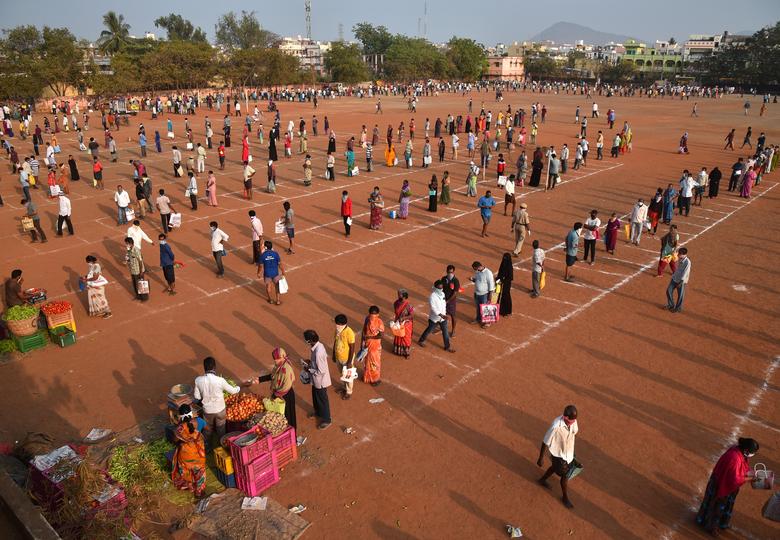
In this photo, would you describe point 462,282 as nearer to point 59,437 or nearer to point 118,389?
point 118,389

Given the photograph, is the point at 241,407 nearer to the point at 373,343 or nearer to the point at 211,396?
the point at 211,396

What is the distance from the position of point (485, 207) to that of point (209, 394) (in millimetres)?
11712

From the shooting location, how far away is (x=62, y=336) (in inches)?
431

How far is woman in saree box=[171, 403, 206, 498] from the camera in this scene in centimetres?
703

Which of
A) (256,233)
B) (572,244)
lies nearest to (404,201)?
(256,233)

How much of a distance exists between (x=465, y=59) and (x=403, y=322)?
105 m

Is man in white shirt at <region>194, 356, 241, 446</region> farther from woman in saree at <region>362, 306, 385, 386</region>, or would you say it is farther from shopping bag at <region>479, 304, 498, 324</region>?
shopping bag at <region>479, 304, 498, 324</region>

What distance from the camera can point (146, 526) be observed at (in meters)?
6.68

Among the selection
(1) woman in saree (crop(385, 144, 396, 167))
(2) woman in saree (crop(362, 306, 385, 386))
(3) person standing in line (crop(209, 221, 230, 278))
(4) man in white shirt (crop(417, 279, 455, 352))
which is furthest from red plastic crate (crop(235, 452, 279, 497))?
(1) woman in saree (crop(385, 144, 396, 167))

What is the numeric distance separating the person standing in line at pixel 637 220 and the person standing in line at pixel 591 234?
7.25 ft

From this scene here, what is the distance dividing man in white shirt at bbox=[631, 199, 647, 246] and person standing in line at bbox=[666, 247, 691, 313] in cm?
432

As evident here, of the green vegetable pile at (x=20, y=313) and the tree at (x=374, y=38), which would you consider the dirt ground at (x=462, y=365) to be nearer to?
the green vegetable pile at (x=20, y=313)

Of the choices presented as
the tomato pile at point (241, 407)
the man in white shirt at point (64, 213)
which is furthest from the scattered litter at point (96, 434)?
the man in white shirt at point (64, 213)

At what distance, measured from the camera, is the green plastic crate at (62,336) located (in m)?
10.9
